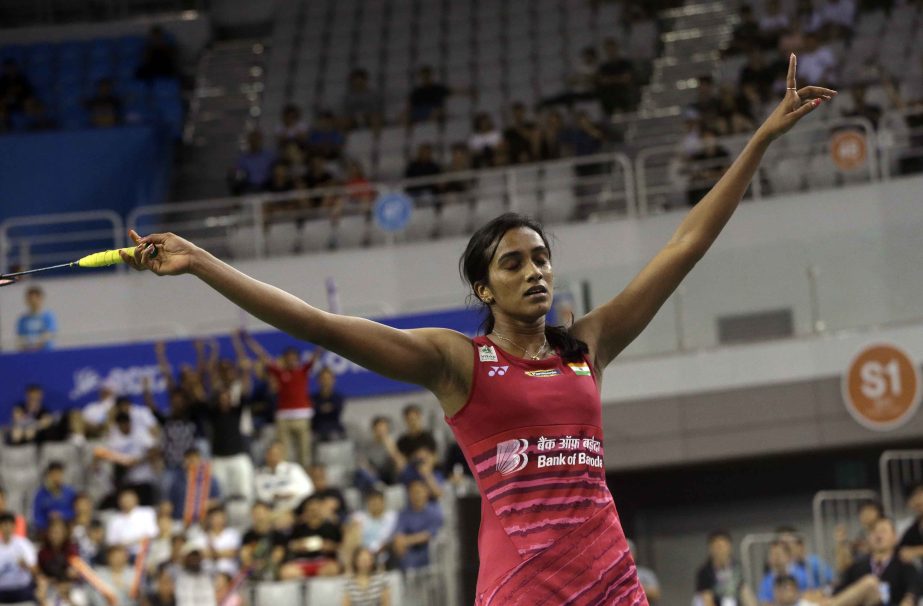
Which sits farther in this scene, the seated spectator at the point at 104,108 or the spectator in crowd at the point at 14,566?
the seated spectator at the point at 104,108

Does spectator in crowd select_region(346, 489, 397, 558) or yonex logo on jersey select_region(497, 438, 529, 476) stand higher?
yonex logo on jersey select_region(497, 438, 529, 476)

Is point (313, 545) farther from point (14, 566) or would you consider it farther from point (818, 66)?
point (818, 66)

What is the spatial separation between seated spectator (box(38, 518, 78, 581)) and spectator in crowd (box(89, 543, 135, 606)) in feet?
1.06

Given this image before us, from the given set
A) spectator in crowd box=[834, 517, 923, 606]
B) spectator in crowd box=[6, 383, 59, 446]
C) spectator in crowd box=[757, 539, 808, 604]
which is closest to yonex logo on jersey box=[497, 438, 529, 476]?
spectator in crowd box=[834, 517, 923, 606]

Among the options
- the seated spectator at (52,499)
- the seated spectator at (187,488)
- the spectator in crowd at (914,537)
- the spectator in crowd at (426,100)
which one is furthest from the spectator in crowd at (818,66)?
the seated spectator at (52,499)

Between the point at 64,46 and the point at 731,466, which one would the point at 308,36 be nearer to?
the point at 64,46

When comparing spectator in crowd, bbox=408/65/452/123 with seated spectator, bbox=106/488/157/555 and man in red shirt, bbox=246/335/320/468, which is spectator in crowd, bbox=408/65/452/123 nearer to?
man in red shirt, bbox=246/335/320/468

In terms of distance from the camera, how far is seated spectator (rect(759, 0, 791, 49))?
21.1 meters

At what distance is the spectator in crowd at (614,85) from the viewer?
70.3ft

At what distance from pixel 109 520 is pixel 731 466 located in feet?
25.9

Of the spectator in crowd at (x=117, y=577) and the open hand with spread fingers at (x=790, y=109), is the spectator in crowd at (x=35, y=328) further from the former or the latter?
the open hand with spread fingers at (x=790, y=109)

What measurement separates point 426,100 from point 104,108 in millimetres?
5368

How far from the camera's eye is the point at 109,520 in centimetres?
1566

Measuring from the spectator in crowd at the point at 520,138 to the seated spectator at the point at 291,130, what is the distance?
132 inches
